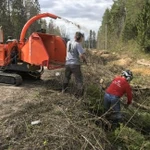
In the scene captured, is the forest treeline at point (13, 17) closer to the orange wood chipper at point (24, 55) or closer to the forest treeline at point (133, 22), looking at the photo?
the forest treeline at point (133, 22)

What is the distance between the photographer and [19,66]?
11.2 meters

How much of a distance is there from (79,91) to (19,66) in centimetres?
262

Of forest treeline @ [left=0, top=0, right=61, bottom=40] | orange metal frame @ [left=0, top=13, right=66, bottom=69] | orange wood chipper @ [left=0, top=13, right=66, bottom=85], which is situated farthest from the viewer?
forest treeline @ [left=0, top=0, right=61, bottom=40]

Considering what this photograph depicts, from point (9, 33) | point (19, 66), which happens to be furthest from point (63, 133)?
point (9, 33)

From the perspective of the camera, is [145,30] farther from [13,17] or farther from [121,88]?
[13,17]

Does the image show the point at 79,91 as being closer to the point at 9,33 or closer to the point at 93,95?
the point at 93,95

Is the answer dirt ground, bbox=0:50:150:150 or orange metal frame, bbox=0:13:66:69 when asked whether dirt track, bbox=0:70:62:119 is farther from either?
orange metal frame, bbox=0:13:66:69

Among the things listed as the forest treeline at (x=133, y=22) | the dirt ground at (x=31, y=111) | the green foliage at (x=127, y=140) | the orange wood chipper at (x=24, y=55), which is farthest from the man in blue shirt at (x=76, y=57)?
the forest treeline at (x=133, y=22)

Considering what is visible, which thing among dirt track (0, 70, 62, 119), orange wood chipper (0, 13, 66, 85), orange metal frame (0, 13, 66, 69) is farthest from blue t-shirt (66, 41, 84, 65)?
dirt track (0, 70, 62, 119)

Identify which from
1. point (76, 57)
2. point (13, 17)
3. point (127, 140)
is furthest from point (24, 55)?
point (13, 17)

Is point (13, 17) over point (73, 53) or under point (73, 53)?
over

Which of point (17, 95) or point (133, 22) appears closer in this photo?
point (17, 95)

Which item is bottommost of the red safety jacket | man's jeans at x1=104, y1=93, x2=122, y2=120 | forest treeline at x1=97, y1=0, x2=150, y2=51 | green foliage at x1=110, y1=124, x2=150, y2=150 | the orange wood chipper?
green foliage at x1=110, y1=124, x2=150, y2=150

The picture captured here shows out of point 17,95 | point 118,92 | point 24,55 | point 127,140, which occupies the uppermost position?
point 24,55
